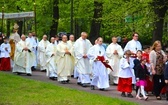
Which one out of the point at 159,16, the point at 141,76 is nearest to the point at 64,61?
the point at 141,76

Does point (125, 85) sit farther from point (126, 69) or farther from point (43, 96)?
point (43, 96)

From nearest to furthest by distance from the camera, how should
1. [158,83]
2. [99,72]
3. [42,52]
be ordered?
[158,83]
[99,72]
[42,52]

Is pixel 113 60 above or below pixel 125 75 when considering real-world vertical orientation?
above

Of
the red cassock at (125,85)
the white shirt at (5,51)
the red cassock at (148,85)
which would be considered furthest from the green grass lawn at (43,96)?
the white shirt at (5,51)

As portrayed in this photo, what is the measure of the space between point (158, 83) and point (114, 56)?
5.02 meters

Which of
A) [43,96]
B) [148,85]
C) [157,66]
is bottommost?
[43,96]

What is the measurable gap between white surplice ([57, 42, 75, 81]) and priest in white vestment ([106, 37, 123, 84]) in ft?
5.69

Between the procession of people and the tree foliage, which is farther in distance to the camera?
the tree foliage

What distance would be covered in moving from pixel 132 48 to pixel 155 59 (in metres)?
4.06

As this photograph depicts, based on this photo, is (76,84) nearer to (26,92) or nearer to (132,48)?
(132,48)

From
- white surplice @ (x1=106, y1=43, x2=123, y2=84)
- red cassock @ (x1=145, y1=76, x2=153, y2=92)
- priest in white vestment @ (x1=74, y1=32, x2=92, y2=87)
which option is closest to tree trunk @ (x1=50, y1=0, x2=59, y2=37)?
white surplice @ (x1=106, y1=43, x2=123, y2=84)

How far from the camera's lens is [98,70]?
1780 cm

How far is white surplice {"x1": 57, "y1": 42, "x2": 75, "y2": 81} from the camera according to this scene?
777 inches

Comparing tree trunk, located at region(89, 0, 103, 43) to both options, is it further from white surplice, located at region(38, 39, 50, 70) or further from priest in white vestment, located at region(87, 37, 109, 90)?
priest in white vestment, located at region(87, 37, 109, 90)
